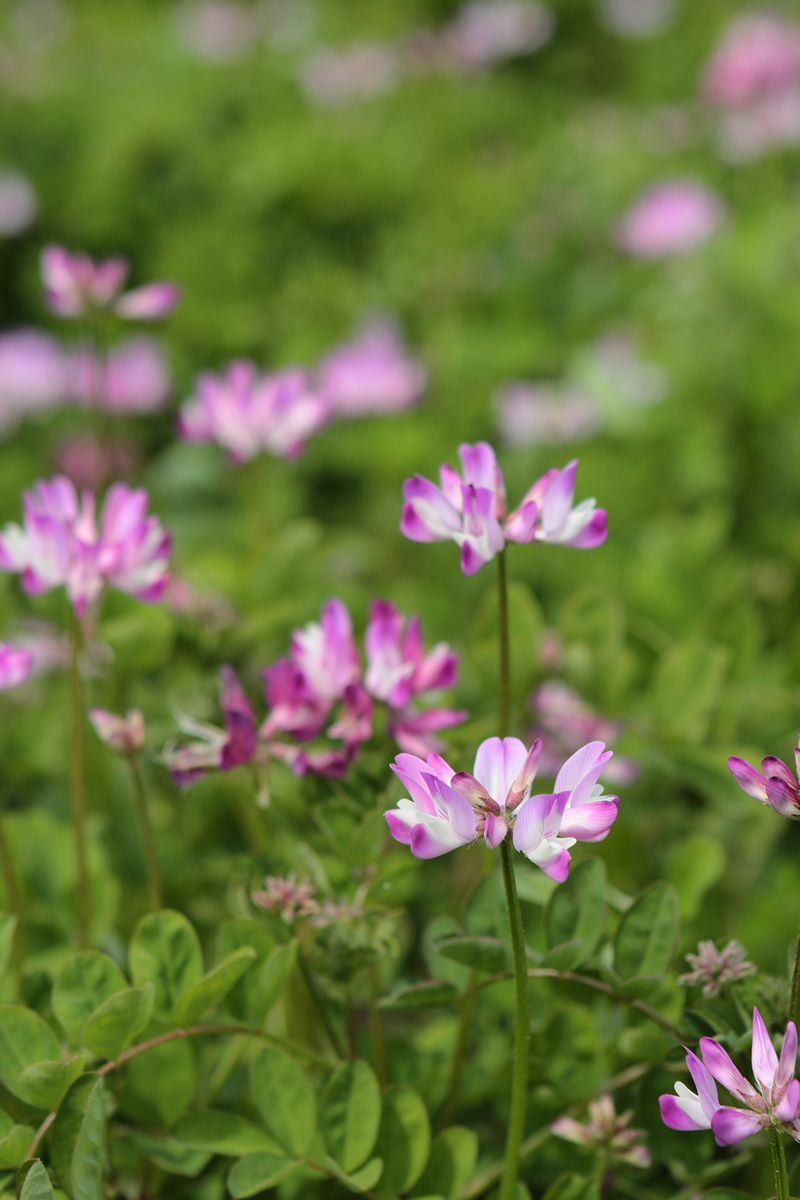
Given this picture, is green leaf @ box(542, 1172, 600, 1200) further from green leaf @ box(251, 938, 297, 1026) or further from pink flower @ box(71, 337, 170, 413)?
Result: pink flower @ box(71, 337, 170, 413)

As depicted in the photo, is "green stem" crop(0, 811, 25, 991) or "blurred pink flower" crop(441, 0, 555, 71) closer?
"green stem" crop(0, 811, 25, 991)

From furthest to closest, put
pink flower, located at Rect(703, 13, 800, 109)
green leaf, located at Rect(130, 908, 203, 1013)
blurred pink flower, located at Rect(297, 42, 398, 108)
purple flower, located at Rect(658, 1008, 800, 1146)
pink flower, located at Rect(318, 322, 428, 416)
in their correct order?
blurred pink flower, located at Rect(297, 42, 398, 108)
pink flower, located at Rect(703, 13, 800, 109)
pink flower, located at Rect(318, 322, 428, 416)
green leaf, located at Rect(130, 908, 203, 1013)
purple flower, located at Rect(658, 1008, 800, 1146)

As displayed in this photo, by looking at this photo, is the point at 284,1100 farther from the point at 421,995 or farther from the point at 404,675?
the point at 404,675

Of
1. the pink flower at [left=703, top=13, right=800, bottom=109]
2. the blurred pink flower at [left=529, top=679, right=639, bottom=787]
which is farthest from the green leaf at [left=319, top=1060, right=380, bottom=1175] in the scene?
the pink flower at [left=703, top=13, right=800, bottom=109]

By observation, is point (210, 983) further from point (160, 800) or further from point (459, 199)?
point (459, 199)

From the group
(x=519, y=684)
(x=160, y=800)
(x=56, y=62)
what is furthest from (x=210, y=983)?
(x=56, y=62)

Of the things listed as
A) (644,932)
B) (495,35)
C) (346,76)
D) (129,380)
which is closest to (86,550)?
(644,932)
